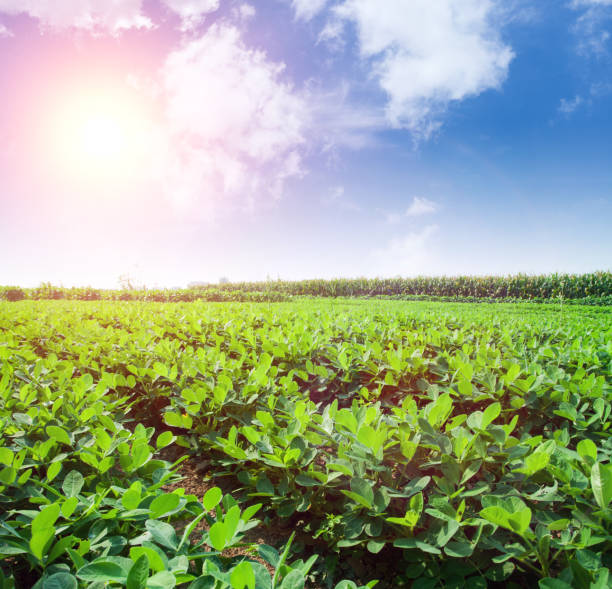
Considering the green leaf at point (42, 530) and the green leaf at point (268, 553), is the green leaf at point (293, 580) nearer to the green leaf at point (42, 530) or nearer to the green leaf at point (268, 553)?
the green leaf at point (268, 553)

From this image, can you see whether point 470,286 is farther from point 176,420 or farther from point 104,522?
point 104,522

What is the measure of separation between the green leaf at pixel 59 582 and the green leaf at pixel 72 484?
1.90 ft

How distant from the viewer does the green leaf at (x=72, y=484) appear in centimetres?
145

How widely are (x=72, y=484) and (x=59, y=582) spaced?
0.65 metres


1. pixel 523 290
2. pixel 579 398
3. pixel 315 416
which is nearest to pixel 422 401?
pixel 579 398

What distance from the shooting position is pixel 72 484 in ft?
4.90

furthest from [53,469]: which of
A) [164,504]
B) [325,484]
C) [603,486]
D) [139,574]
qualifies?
[603,486]

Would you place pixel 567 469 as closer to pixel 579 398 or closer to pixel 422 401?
pixel 579 398

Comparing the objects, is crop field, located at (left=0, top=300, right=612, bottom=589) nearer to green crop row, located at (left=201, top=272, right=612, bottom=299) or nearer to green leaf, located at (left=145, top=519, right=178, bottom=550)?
green leaf, located at (left=145, top=519, right=178, bottom=550)

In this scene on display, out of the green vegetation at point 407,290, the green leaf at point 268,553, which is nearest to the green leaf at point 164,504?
the green leaf at point 268,553

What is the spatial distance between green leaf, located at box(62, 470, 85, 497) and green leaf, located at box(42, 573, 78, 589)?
1.90 feet

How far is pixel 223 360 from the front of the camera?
2992 millimetres

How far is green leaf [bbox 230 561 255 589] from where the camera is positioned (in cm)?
89

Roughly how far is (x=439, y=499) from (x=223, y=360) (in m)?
2.04
